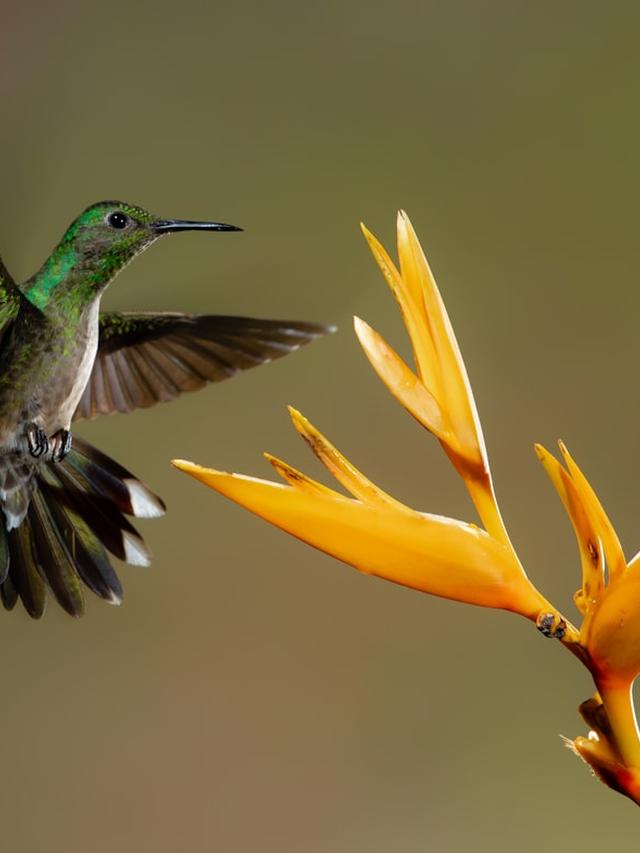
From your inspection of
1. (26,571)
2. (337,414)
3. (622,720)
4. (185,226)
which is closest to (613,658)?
(622,720)

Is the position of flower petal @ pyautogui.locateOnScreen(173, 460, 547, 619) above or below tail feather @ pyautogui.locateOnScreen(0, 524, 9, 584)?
below

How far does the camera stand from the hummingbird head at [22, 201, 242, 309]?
732 millimetres

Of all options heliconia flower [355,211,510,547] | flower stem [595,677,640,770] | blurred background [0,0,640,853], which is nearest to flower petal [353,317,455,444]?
heliconia flower [355,211,510,547]

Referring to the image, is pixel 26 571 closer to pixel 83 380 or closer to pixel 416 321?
pixel 83 380

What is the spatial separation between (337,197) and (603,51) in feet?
1.62

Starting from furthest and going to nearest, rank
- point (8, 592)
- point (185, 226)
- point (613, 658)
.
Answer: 1. point (8, 592)
2. point (185, 226)
3. point (613, 658)

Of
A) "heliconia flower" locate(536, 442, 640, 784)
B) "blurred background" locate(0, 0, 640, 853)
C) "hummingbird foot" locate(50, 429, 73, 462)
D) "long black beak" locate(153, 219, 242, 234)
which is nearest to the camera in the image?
"heliconia flower" locate(536, 442, 640, 784)

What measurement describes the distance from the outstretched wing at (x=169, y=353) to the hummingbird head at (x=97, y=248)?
0.11 meters

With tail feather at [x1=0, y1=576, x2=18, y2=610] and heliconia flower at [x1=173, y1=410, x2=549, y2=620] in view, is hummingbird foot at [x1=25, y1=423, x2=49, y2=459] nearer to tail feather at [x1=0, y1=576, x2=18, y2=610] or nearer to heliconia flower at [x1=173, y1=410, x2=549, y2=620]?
tail feather at [x1=0, y1=576, x2=18, y2=610]

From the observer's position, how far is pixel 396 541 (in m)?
0.47

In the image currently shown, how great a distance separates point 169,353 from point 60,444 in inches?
5.9

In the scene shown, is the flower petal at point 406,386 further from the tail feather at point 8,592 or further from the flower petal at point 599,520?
the tail feather at point 8,592

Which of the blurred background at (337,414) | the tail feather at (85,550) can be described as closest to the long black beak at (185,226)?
the tail feather at (85,550)

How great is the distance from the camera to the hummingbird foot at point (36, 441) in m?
0.76
